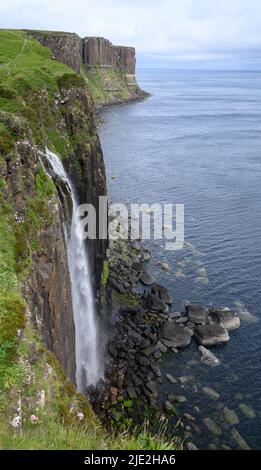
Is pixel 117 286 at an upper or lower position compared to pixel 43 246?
lower

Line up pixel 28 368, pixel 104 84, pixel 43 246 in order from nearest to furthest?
pixel 28 368, pixel 43 246, pixel 104 84

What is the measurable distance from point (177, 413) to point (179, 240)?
92.0 ft

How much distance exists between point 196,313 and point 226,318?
263cm

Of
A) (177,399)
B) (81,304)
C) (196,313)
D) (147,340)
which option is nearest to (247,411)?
(177,399)

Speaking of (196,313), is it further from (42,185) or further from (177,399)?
(42,185)

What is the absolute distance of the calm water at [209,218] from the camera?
31.5 meters

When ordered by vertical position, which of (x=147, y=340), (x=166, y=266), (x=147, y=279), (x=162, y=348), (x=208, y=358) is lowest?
(x=208, y=358)

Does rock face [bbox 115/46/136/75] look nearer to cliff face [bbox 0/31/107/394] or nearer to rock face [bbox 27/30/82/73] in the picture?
rock face [bbox 27/30/82/73]

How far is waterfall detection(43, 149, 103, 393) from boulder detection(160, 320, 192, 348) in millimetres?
6754

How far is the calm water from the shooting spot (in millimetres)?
31484

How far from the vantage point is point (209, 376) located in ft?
106

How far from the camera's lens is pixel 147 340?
1396 inches
